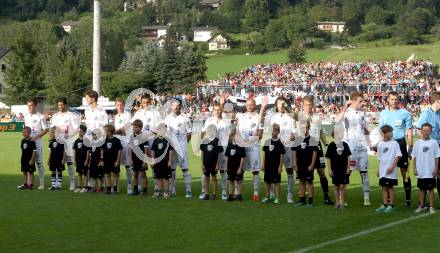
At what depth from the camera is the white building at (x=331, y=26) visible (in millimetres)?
154000

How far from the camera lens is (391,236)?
12.5 m

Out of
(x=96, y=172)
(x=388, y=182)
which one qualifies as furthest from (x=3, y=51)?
(x=388, y=182)

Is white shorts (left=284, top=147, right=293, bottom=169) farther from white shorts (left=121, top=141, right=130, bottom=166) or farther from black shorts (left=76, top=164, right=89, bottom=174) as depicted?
black shorts (left=76, top=164, right=89, bottom=174)

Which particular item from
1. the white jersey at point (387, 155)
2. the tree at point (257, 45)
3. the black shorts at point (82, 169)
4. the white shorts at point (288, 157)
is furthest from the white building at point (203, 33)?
the white jersey at point (387, 155)

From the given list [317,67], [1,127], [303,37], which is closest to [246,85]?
[317,67]

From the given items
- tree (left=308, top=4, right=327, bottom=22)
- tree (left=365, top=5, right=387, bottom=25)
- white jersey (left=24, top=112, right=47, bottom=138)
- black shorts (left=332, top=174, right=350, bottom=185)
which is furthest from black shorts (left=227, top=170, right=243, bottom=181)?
tree (left=308, top=4, right=327, bottom=22)

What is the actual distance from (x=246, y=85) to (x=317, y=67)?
14887mm

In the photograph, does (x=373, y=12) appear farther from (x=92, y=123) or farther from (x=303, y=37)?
(x=92, y=123)

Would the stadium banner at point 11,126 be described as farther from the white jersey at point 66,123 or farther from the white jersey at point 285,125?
the white jersey at point 285,125

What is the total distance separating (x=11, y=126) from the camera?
172 ft

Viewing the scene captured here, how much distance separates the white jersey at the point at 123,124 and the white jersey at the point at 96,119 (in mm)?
257

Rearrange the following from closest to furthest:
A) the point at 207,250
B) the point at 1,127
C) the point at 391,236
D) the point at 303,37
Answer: the point at 207,250
the point at 391,236
the point at 1,127
the point at 303,37

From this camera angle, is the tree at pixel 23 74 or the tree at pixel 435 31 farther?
the tree at pixel 435 31

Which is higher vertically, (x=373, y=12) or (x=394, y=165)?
(x=373, y=12)
